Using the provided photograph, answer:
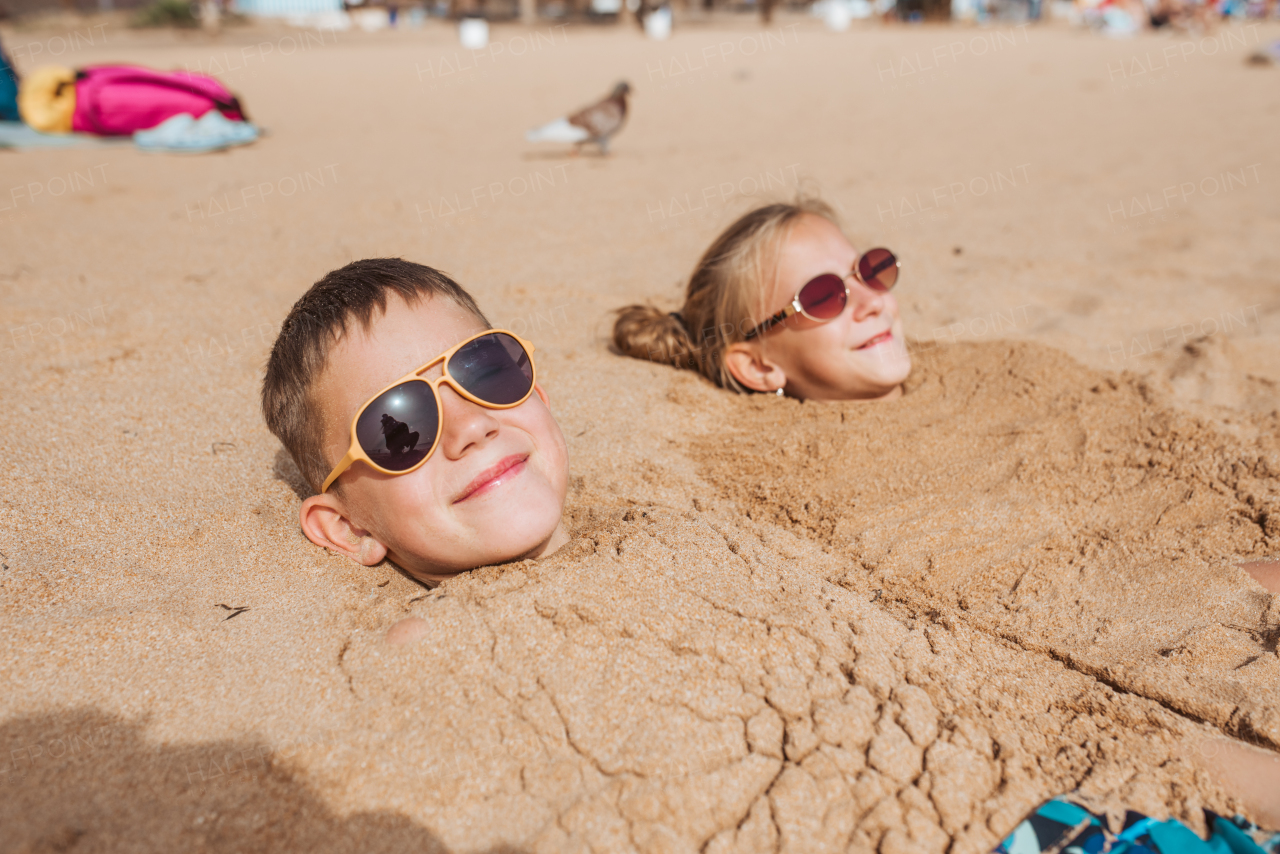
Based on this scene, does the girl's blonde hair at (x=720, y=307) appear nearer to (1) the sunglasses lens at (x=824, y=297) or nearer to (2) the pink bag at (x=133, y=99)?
(1) the sunglasses lens at (x=824, y=297)

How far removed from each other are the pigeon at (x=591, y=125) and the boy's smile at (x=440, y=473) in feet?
18.0

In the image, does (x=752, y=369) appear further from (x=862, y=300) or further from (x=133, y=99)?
(x=133, y=99)

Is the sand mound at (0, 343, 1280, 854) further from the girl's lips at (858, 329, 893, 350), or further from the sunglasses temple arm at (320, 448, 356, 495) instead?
the girl's lips at (858, 329, 893, 350)

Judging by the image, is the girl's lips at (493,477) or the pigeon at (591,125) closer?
the girl's lips at (493,477)

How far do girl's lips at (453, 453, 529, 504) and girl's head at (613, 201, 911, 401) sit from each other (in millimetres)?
1376

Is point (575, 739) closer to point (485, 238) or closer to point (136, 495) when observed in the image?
point (136, 495)

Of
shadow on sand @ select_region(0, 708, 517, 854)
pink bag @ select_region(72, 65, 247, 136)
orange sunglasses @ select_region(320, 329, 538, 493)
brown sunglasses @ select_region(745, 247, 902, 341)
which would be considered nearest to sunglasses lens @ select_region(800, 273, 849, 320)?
brown sunglasses @ select_region(745, 247, 902, 341)

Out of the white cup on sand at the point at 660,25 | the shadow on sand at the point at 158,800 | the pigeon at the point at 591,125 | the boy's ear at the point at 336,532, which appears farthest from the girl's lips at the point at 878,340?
the white cup on sand at the point at 660,25

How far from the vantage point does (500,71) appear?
13.2m

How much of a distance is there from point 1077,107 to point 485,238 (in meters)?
A: 7.45

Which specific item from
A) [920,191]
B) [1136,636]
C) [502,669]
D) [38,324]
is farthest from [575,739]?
[920,191]

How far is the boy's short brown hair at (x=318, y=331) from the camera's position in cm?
189

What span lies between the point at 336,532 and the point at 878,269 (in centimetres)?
204

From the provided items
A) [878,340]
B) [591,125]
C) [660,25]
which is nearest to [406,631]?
[878,340]
